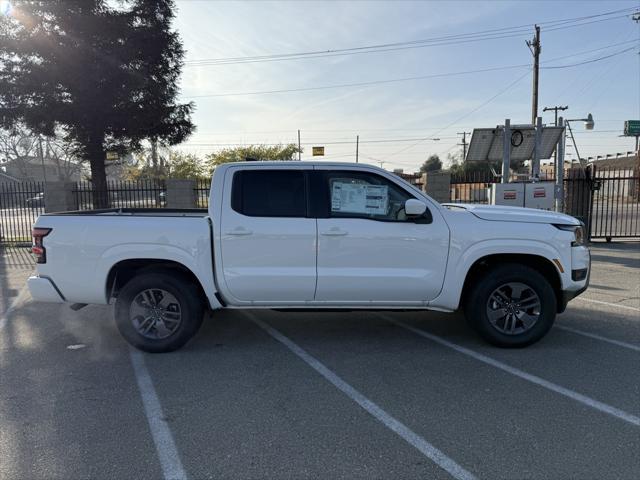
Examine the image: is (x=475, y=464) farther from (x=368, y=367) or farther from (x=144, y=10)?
(x=144, y=10)

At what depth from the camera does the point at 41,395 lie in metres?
3.95

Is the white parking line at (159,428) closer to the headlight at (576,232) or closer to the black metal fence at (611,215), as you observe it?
the headlight at (576,232)

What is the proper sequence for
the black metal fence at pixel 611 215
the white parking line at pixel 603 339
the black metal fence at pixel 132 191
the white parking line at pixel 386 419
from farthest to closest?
the black metal fence at pixel 132 191
the black metal fence at pixel 611 215
the white parking line at pixel 603 339
the white parking line at pixel 386 419

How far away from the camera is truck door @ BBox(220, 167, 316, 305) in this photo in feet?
15.5

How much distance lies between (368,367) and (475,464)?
5.43 ft

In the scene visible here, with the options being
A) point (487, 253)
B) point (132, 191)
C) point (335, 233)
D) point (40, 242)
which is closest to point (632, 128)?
point (132, 191)

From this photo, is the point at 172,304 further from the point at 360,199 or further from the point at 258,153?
the point at 258,153

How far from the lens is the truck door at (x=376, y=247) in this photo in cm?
470

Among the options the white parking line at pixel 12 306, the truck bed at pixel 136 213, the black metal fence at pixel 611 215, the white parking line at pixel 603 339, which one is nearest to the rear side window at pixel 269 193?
the truck bed at pixel 136 213

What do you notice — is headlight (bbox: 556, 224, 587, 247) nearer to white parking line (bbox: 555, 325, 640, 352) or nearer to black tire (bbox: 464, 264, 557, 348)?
black tire (bbox: 464, 264, 557, 348)

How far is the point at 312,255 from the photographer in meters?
4.74

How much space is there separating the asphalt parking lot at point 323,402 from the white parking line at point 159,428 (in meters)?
0.01

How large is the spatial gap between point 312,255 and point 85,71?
1263 cm

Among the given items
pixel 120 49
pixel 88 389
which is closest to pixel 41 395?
pixel 88 389
